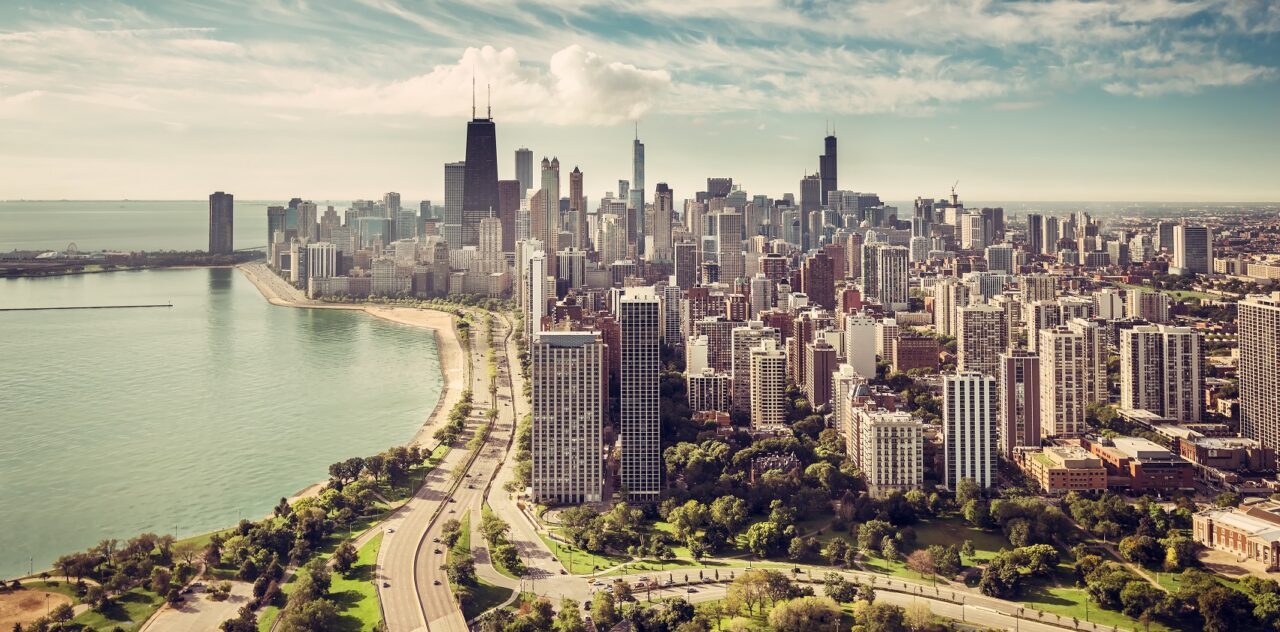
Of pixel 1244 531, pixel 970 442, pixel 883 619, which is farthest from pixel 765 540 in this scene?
pixel 1244 531

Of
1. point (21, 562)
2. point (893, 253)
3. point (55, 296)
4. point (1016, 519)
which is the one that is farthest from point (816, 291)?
point (55, 296)

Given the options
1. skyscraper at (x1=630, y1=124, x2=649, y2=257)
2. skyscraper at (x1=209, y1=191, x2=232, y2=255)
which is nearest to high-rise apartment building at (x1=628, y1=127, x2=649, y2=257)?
skyscraper at (x1=630, y1=124, x2=649, y2=257)

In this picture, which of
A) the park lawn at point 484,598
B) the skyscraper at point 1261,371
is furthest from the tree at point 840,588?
the skyscraper at point 1261,371

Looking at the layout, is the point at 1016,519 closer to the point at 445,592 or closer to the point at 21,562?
the point at 445,592

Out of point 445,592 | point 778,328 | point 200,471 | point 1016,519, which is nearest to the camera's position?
point 445,592

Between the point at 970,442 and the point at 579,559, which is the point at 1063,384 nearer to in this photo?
the point at 970,442

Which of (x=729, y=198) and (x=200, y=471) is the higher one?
(x=729, y=198)

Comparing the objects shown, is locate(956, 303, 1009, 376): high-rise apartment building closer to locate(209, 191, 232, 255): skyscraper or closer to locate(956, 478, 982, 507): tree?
locate(956, 478, 982, 507): tree
